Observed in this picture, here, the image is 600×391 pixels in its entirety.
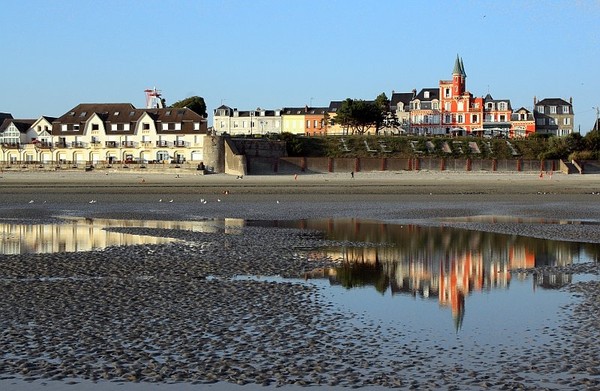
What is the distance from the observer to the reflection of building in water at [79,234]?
885 inches

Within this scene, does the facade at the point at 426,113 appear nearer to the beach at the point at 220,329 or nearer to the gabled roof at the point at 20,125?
the gabled roof at the point at 20,125

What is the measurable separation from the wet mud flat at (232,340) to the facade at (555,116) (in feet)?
368

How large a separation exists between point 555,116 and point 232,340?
121129 mm

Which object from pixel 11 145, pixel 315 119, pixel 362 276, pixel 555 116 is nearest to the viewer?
pixel 362 276

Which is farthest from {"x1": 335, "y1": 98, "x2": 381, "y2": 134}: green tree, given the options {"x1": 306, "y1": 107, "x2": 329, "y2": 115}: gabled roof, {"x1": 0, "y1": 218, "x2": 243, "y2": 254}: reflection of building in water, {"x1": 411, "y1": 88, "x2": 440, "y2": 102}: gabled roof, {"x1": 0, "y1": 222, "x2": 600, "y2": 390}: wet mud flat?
{"x1": 0, "y1": 222, "x2": 600, "y2": 390}: wet mud flat

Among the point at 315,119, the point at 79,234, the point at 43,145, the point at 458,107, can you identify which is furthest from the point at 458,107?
the point at 79,234

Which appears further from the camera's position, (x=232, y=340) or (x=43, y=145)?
(x=43, y=145)

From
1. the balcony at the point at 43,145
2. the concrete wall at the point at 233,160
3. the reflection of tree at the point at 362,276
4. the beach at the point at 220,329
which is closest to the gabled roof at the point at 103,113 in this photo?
the balcony at the point at 43,145

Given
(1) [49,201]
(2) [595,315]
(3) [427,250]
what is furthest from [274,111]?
(2) [595,315]

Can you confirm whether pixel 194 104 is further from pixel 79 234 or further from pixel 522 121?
pixel 79 234

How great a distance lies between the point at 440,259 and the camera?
20.3 m

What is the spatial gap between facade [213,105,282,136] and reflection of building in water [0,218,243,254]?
333 ft

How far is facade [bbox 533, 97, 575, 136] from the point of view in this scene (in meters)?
122

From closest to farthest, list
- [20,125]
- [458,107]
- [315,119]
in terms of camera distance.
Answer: [20,125]
[458,107]
[315,119]
